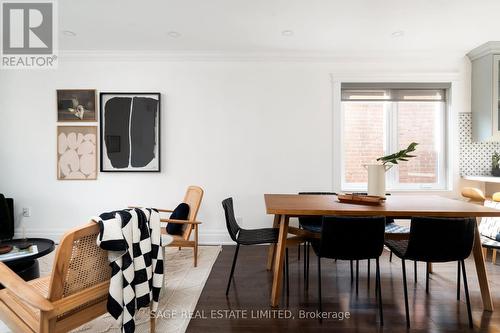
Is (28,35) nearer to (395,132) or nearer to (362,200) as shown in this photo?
(362,200)

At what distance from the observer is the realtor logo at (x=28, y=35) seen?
271 cm

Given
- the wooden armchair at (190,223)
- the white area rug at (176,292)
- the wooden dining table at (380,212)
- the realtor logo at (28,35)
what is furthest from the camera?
the wooden armchair at (190,223)

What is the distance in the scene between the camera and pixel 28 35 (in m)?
3.11

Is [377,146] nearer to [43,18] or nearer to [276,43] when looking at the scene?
[276,43]

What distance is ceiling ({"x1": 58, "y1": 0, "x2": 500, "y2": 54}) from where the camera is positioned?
8.67 feet

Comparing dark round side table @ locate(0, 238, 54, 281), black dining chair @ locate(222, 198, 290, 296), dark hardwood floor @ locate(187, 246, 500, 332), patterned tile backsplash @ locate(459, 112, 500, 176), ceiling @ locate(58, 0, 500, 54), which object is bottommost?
dark hardwood floor @ locate(187, 246, 500, 332)

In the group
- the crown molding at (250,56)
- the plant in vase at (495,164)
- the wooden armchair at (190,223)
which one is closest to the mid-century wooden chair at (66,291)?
the wooden armchair at (190,223)

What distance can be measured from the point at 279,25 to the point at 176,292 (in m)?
2.91

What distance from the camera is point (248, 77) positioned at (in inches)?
149

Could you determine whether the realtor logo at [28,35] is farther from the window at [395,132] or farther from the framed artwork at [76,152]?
the window at [395,132]

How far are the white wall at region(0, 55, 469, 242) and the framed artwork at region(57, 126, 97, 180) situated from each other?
0.11 meters

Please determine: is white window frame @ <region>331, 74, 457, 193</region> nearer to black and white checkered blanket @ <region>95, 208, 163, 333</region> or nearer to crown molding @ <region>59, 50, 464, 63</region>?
crown molding @ <region>59, 50, 464, 63</region>

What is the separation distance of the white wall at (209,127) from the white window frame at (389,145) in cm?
8

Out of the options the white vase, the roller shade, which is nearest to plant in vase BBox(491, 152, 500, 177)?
the roller shade
